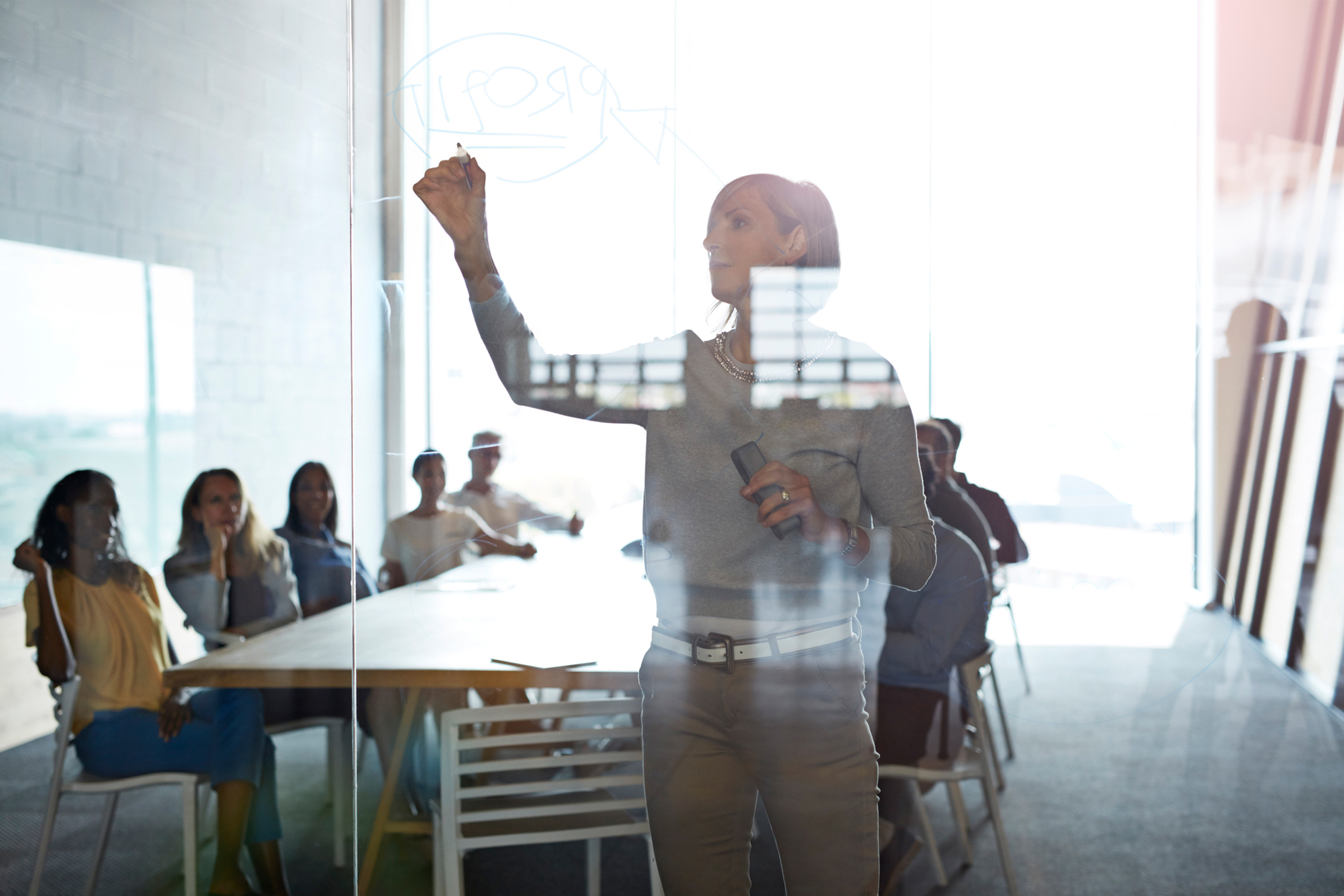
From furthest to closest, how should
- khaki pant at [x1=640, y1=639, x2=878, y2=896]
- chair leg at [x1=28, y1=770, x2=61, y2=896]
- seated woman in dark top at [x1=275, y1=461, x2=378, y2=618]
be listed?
chair leg at [x1=28, y1=770, x2=61, y2=896] → seated woman in dark top at [x1=275, y1=461, x2=378, y2=618] → khaki pant at [x1=640, y1=639, x2=878, y2=896]

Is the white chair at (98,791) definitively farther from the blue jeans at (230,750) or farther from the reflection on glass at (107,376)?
the reflection on glass at (107,376)

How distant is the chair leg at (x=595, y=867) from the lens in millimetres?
1323

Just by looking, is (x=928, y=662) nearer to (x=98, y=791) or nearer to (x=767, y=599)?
(x=767, y=599)

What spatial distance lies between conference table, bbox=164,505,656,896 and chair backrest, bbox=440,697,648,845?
42 millimetres

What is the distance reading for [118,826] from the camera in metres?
1.51

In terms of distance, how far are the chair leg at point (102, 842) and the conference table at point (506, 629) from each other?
47 centimetres

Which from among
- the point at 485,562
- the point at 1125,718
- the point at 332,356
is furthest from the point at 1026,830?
the point at 332,356

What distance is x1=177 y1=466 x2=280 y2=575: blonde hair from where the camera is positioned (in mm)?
1514

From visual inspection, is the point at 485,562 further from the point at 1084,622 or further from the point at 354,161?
the point at 1084,622

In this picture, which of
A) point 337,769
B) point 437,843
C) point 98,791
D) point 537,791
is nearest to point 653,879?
point 537,791

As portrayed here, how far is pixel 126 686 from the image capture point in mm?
1521

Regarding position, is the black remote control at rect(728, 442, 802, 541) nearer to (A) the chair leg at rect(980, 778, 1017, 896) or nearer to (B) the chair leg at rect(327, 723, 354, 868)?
(A) the chair leg at rect(980, 778, 1017, 896)

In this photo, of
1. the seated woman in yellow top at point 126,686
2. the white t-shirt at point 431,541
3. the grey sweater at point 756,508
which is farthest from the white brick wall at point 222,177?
the grey sweater at point 756,508

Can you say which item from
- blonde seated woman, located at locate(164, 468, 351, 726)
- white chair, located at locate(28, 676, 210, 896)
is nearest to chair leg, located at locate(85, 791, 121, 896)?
white chair, located at locate(28, 676, 210, 896)
